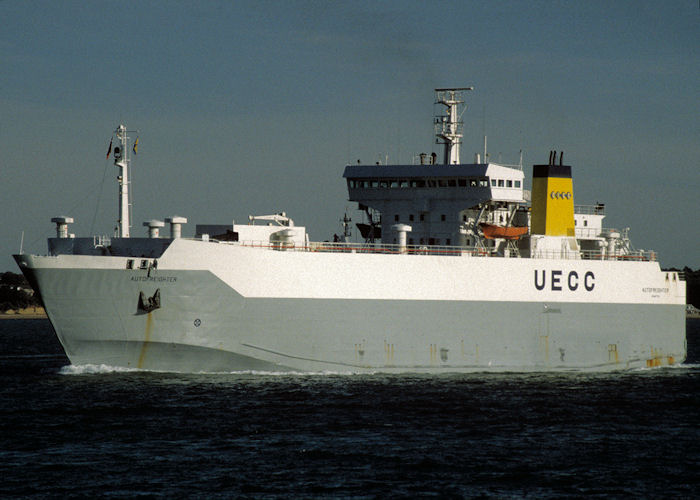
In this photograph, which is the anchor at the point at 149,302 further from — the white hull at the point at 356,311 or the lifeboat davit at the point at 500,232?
the lifeboat davit at the point at 500,232

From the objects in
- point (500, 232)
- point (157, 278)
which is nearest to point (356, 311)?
point (157, 278)

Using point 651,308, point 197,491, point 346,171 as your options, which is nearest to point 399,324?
point 346,171

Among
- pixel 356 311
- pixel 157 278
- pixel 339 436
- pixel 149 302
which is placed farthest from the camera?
pixel 356 311

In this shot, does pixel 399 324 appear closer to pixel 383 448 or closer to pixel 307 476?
pixel 383 448

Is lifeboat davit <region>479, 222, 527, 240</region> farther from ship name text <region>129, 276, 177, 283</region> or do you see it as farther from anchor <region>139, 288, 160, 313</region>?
anchor <region>139, 288, 160, 313</region>

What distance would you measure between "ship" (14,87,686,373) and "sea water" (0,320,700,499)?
3.46 feet

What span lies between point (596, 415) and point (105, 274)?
14.8 m

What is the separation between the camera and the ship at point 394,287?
29.3m

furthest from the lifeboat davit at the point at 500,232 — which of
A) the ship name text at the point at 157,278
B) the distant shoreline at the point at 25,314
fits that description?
the distant shoreline at the point at 25,314

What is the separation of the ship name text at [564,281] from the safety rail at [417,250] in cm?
107

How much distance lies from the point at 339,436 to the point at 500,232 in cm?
1621

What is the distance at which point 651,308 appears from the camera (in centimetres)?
3850

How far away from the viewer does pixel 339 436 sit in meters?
23.1

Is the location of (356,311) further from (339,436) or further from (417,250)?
(339,436)
